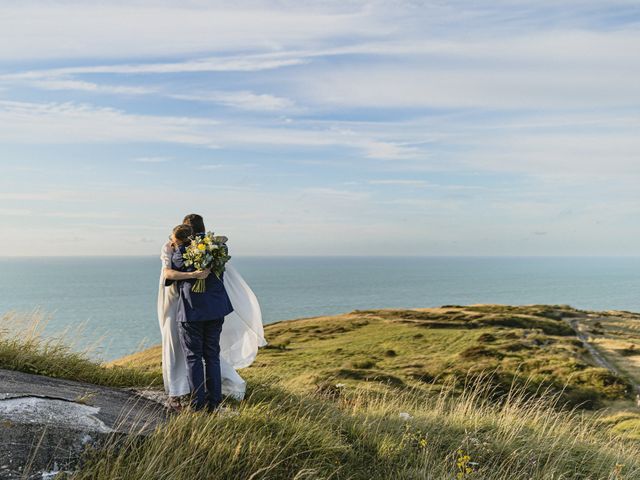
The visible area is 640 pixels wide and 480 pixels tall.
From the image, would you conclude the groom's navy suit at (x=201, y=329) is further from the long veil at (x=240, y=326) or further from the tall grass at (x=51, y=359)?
the tall grass at (x=51, y=359)

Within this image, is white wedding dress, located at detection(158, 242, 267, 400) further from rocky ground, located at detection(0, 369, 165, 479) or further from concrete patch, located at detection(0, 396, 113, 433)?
concrete patch, located at detection(0, 396, 113, 433)

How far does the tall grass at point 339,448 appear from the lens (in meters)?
7.21

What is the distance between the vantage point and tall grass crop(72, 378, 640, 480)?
23.7ft

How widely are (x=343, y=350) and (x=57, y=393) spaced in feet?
167

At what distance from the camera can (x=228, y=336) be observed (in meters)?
11.7

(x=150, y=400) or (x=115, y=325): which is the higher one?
(x=150, y=400)

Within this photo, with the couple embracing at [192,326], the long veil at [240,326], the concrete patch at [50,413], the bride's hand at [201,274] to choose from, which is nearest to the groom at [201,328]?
the couple embracing at [192,326]

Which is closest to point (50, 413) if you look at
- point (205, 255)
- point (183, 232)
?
point (205, 255)

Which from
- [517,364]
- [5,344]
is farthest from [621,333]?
[5,344]

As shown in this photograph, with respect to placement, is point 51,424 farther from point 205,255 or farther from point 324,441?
point 324,441

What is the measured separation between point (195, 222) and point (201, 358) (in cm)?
228

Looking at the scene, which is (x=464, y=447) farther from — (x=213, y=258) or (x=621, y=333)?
(x=621, y=333)

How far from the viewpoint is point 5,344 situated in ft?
35.8

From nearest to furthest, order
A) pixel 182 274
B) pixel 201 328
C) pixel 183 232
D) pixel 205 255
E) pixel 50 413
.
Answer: pixel 50 413 → pixel 205 255 → pixel 182 274 → pixel 201 328 → pixel 183 232
